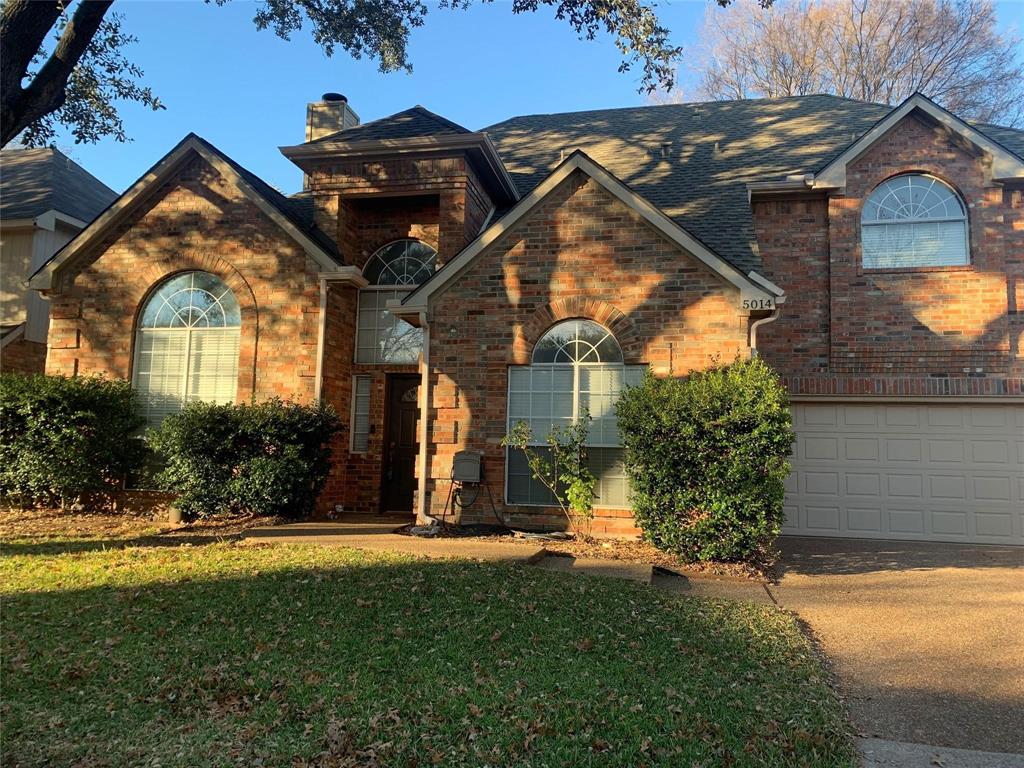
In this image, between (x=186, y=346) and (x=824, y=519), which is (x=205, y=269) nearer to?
(x=186, y=346)

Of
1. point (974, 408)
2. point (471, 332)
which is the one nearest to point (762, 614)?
point (471, 332)

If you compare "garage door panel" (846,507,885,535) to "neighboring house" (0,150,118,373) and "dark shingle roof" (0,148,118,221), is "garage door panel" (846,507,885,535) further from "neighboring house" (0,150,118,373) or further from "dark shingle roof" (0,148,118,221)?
"dark shingle roof" (0,148,118,221)

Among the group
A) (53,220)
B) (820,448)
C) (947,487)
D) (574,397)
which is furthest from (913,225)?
(53,220)

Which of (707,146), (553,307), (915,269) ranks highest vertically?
(707,146)

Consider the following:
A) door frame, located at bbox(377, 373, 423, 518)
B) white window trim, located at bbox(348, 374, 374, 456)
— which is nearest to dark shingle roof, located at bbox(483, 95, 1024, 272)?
door frame, located at bbox(377, 373, 423, 518)

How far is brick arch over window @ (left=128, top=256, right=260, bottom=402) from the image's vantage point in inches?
443

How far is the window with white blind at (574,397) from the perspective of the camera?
359 inches

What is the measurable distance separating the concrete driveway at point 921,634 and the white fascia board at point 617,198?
11.9ft

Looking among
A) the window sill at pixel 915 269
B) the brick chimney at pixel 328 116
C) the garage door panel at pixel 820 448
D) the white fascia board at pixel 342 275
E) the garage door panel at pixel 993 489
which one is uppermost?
the brick chimney at pixel 328 116

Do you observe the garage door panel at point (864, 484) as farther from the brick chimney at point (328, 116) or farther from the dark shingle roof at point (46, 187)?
the dark shingle roof at point (46, 187)

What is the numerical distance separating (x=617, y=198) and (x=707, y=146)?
18.3ft

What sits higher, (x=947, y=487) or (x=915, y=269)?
(x=915, y=269)

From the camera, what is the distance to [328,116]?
569 inches

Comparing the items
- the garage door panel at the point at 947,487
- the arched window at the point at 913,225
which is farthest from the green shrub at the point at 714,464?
the arched window at the point at 913,225
